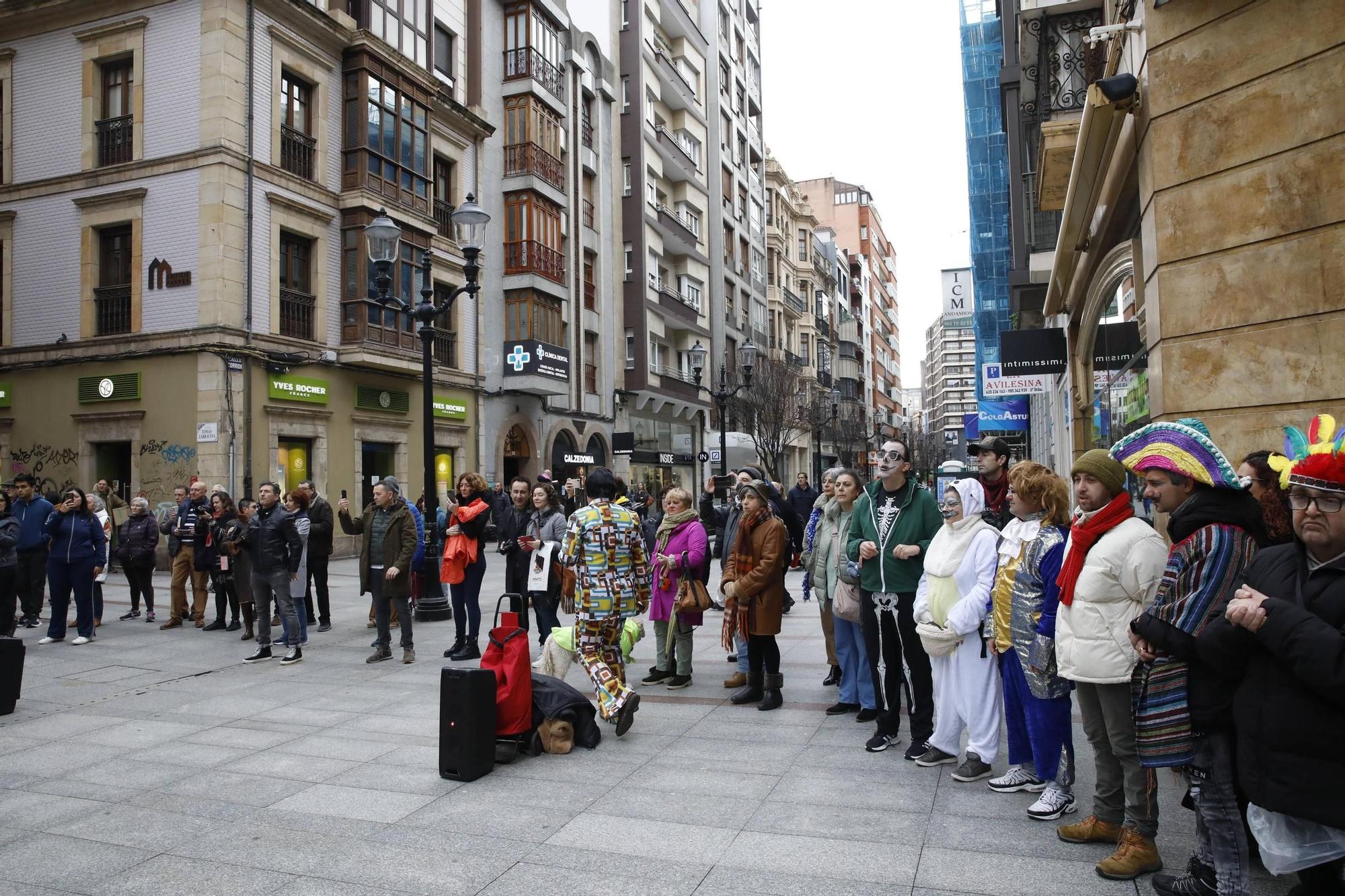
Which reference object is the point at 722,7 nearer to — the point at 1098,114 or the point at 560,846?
the point at 1098,114

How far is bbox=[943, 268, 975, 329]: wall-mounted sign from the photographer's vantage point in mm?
39094

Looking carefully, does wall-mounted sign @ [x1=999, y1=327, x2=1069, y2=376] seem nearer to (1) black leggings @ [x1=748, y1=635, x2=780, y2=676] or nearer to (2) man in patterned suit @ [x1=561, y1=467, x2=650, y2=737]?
(1) black leggings @ [x1=748, y1=635, x2=780, y2=676]

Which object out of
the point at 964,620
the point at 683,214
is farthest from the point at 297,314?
the point at 683,214

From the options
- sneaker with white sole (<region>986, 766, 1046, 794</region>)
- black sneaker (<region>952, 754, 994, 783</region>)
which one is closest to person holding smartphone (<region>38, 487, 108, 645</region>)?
black sneaker (<region>952, 754, 994, 783</region>)

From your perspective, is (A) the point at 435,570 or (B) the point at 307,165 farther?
(B) the point at 307,165

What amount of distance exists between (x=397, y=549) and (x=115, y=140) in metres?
16.8

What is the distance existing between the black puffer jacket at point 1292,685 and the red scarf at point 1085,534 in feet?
2.61

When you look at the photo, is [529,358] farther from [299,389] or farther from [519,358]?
[299,389]

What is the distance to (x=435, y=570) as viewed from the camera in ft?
41.0

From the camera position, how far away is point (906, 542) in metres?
5.98

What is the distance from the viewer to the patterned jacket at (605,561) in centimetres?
676

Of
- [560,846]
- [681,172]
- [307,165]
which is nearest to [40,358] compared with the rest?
[307,165]

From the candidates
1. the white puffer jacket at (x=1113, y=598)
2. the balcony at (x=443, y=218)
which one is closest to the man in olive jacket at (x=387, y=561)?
the white puffer jacket at (x=1113, y=598)

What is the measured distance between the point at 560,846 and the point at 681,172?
40332 millimetres
